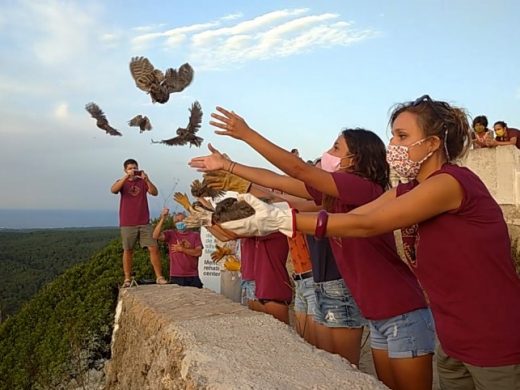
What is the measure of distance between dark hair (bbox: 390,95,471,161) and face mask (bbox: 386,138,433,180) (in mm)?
67

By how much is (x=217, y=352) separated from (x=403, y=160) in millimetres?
1227

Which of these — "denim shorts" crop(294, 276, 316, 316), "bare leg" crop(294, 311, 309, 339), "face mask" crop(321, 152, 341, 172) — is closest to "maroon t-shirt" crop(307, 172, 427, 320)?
"face mask" crop(321, 152, 341, 172)

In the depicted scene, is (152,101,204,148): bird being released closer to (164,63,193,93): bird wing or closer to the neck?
(164,63,193,93): bird wing

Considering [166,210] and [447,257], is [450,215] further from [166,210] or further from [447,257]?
[166,210]

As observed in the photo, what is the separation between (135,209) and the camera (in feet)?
25.5

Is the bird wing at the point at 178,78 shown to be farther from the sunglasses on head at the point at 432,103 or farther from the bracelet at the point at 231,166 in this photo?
the sunglasses on head at the point at 432,103

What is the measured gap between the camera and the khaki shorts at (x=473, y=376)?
201cm

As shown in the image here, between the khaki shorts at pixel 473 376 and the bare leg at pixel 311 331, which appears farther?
the bare leg at pixel 311 331

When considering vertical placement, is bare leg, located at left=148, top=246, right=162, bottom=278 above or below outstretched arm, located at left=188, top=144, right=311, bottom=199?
below

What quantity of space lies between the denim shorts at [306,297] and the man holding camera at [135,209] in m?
4.05

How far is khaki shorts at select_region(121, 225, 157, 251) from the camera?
7.73 m

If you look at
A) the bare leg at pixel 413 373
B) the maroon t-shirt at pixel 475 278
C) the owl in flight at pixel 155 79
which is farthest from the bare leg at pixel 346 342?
the owl in flight at pixel 155 79

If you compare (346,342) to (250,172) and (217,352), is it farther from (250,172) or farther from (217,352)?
(250,172)

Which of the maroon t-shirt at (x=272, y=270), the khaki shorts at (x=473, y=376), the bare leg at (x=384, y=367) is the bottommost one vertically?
the bare leg at (x=384, y=367)
